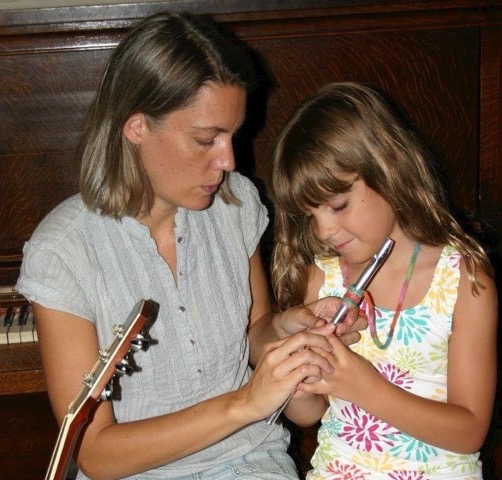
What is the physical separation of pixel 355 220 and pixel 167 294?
326 millimetres

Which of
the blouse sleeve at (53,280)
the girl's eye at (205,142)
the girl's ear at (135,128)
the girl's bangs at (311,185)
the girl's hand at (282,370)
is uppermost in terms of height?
the girl's ear at (135,128)

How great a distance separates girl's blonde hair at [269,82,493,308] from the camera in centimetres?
146

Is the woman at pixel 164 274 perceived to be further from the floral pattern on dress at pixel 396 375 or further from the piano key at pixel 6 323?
the piano key at pixel 6 323

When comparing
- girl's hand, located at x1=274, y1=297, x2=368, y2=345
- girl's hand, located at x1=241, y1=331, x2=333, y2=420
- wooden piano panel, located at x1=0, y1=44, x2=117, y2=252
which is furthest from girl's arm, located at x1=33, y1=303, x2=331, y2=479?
wooden piano panel, located at x1=0, y1=44, x2=117, y2=252

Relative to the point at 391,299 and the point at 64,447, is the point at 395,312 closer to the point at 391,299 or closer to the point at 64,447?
the point at 391,299

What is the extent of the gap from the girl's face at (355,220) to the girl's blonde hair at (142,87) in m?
0.24

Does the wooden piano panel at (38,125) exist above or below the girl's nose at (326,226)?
above

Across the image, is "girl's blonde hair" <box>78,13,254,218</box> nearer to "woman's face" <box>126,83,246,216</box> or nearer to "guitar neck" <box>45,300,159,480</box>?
"woman's face" <box>126,83,246,216</box>

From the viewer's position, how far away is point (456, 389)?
1461 millimetres

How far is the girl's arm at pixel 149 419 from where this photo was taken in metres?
1.33

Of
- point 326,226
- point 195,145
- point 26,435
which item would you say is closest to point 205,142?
point 195,145

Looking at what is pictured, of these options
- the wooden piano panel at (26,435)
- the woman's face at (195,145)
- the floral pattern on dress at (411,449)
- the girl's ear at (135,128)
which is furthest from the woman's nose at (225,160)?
the wooden piano panel at (26,435)

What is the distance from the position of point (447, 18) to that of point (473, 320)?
64 centimetres

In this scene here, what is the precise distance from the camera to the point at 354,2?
1.78 m
